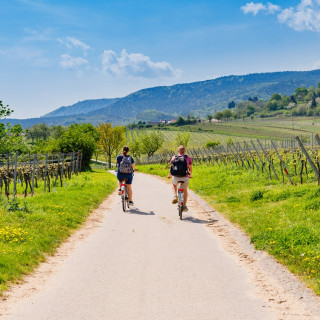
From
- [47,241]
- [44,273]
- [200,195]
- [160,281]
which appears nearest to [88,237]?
[47,241]

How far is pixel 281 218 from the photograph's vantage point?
1023 cm

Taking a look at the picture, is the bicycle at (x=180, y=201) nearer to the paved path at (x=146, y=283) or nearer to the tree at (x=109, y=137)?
the paved path at (x=146, y=283)

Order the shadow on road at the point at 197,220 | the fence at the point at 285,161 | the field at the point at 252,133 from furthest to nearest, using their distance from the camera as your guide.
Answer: the field at the point at 252,133 < the fence at the point at 285,161 < the shadow on road at the point at 197,220

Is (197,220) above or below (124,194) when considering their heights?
below

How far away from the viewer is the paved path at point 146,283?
4.96 meters

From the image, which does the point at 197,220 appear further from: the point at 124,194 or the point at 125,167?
the point at 125,167

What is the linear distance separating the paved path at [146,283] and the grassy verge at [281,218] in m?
1.00

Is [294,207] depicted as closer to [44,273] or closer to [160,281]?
[160,281]

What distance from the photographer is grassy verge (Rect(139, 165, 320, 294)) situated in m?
6.99

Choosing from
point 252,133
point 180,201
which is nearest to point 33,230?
point 180,201

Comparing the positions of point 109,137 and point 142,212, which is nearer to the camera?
point 142,212

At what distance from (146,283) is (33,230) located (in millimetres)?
4393

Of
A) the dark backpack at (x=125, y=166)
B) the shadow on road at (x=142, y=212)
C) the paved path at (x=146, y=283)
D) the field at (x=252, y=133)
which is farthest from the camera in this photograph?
the field at (x=252, y=133)

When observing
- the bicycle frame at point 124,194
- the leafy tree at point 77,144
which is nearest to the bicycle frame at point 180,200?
the bicycle frame at point 124,194
